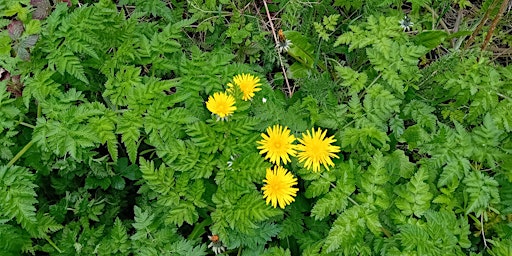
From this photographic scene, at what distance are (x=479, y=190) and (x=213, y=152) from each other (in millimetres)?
1236

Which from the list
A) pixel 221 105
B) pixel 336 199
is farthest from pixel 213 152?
pixel 336 199

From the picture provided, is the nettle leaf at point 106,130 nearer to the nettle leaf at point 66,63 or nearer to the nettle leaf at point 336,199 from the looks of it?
the nettle leaf at point 66,63

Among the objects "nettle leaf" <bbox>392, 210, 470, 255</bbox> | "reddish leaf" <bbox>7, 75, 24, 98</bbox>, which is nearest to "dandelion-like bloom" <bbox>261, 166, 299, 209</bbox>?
"nettle leaf" <bbox>392, 210, 470, 255</bbox>

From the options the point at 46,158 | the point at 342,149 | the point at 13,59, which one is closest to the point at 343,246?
the point at 342,149

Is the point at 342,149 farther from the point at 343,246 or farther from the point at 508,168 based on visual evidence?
the point at 508,168

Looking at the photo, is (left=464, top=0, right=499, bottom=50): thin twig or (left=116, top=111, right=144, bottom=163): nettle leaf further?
(left=464, top=0, right=499, bottom=50): thin twig

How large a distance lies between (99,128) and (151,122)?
24cm

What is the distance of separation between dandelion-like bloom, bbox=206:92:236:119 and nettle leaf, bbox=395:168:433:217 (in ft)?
2.92

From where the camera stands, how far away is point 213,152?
2.31 metres

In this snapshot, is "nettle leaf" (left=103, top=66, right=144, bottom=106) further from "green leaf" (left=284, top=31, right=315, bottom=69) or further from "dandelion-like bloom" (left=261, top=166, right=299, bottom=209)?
"green leaf" (left=284, top=31, right=315, bottom=69)

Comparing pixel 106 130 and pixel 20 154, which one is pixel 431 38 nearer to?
pixel 106 130

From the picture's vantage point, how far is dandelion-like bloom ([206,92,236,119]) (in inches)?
90.6

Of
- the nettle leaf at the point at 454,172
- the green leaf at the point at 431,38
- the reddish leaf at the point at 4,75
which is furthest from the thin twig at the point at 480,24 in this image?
the reddish leaf at the point at 4,75

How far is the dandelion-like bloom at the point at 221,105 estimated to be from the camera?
7.55ft
